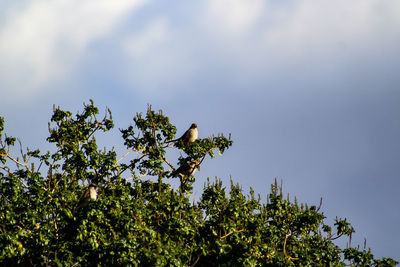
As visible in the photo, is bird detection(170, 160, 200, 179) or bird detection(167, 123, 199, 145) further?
bird detection(167, 123, 199, 145)

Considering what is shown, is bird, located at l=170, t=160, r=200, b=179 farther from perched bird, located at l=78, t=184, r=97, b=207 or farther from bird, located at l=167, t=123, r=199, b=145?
perched bird, located at l=78, t=184, r=97, b=207

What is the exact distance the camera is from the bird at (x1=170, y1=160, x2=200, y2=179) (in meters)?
17.1

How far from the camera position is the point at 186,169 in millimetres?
17188

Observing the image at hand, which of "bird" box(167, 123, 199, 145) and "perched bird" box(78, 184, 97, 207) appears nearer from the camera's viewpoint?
"perched bird" box(78, 184, 97, 207)

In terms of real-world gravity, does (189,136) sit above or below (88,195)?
above

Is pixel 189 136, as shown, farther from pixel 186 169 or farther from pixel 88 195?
pixel 88 195

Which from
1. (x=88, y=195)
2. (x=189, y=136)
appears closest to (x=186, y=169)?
(x=189, y=136)

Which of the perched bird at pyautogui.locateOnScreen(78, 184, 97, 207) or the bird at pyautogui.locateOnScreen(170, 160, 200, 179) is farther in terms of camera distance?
the bird at pyautogui.locateOnScreen(170, 160, 200, 179)

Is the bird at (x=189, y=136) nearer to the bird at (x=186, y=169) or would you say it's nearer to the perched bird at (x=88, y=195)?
the bird at (x=186, y=169)

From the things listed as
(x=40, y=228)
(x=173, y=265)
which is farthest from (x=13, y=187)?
(x=173, y=265)

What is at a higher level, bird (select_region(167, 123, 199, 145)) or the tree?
bird (select_region(167, 123, 199, 145))

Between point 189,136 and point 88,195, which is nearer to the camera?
point 88,195

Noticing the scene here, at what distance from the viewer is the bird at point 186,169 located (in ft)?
56.2

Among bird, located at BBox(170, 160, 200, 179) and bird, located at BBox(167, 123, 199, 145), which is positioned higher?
bird, located at BBox(167, 123, 199, 145)
